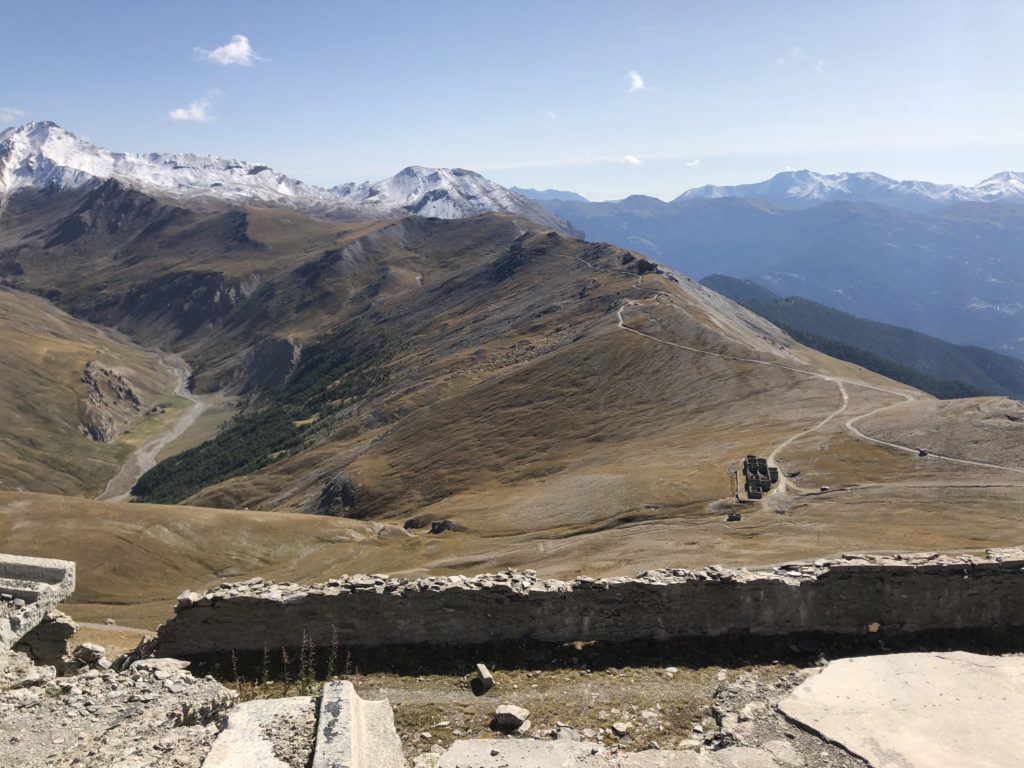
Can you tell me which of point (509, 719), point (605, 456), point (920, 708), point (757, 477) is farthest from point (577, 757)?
point (605, 456)

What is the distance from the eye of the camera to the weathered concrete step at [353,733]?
13.0 metres

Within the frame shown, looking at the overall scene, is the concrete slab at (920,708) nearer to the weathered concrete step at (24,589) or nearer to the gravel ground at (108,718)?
the gravel ground at (108,718)

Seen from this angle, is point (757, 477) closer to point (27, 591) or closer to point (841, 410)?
point (841, 410)

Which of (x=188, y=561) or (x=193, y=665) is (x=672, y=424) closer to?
(x=188, y=561)

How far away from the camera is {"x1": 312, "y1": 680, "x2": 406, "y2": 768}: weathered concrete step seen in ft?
42.5

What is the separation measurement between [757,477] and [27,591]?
55775 millimetres

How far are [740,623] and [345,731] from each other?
487 inches

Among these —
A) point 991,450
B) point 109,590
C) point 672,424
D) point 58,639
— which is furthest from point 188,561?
point 991,450

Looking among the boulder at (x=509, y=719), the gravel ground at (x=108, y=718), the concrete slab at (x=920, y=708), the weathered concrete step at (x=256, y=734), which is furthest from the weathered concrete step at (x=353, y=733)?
the concrete slab at (x=920, y=708)

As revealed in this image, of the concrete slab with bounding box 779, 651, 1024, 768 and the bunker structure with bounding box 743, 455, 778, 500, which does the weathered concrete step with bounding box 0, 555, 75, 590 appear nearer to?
the concrete slab with bounding box 779, 651, 1024, 768

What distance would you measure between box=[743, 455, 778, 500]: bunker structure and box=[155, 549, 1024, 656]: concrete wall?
3928 centimetres

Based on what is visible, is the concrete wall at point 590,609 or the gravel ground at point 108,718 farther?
the concrete wall at point 590,609

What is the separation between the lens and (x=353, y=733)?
1368 cm

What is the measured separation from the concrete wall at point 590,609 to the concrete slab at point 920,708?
2.10 m
